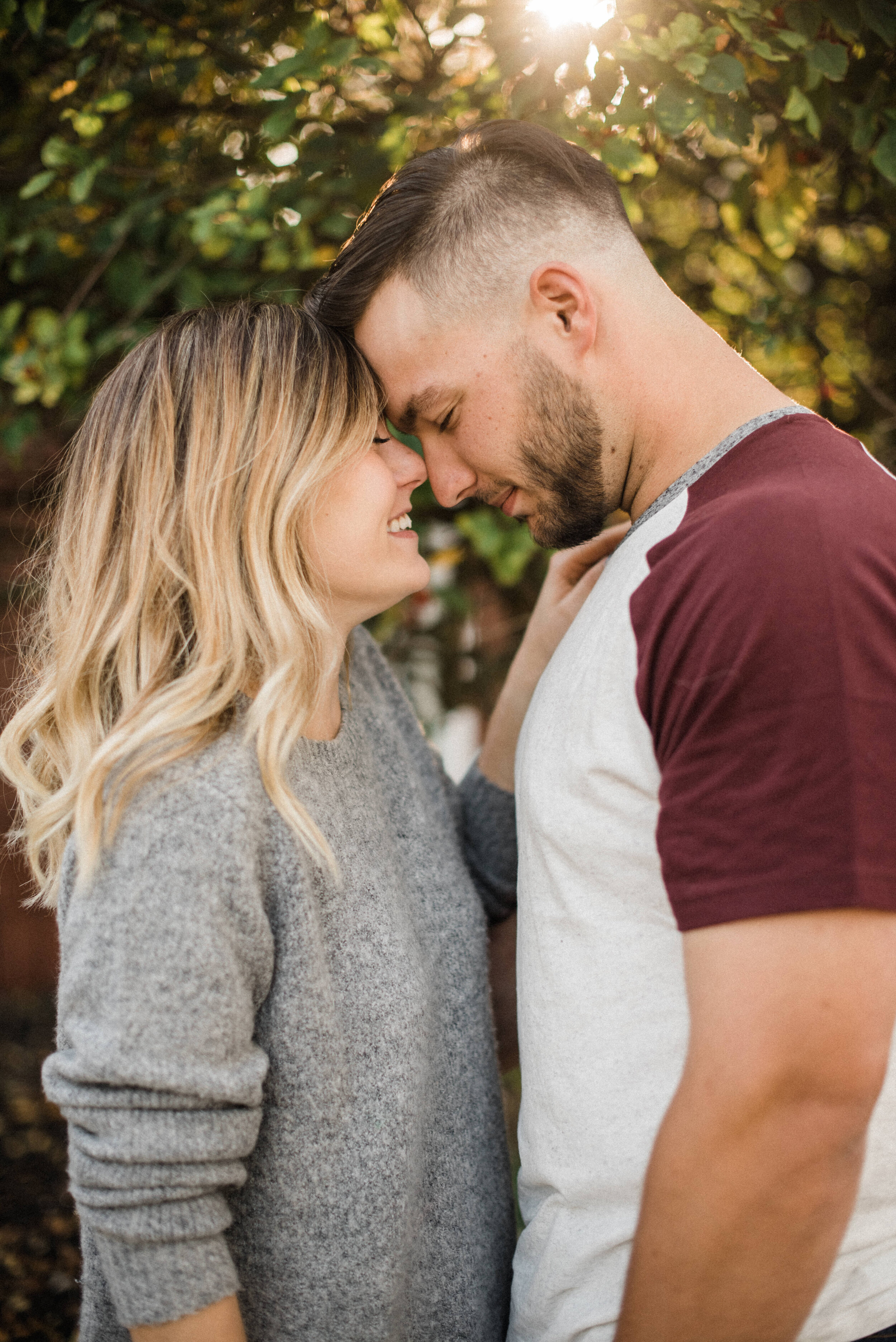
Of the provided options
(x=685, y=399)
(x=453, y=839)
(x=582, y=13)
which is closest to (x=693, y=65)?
(x=582, y=13)

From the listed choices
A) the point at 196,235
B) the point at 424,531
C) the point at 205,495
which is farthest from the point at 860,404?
the point at 205,495

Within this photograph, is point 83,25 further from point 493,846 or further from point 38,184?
point 493,846

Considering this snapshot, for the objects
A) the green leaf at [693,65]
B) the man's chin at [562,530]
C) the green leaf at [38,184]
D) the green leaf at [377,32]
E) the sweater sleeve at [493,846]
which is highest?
the green leaf at [377,32]

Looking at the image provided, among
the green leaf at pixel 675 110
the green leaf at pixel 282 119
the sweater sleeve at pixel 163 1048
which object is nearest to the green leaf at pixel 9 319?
the green leaf at pixel 282 119

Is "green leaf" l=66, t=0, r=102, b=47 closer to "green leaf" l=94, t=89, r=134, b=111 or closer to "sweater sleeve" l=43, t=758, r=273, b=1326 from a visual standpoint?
"green leaf" l=94, t=89, r=134, b=111

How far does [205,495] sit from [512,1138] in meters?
2.07

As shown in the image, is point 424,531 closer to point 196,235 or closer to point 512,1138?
point 196,235

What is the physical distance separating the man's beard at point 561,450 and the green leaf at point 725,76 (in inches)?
24.5

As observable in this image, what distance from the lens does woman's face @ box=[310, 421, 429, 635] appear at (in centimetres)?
149

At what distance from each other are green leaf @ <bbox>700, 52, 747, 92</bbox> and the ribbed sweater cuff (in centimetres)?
199

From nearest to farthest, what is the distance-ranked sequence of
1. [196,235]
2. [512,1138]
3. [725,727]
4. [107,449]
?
[725,727] → [107,449] → [196,235] → [512,1138]

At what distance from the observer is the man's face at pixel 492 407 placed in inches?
60.4

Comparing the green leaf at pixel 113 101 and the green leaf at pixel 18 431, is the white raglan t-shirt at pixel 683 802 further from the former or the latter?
the green leaf at pixel 18 431

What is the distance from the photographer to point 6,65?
2412 millimetres
